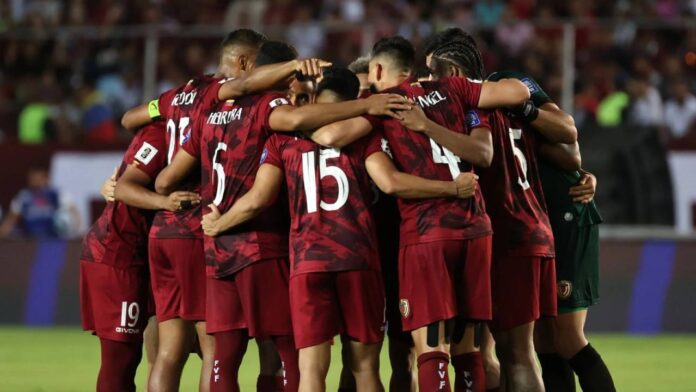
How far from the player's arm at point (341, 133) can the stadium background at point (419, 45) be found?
604 cm

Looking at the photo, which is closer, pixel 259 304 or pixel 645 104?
pixel 259 304

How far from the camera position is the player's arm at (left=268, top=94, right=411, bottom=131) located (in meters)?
7.85

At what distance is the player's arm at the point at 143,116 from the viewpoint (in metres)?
8.92

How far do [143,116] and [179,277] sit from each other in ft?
3.81

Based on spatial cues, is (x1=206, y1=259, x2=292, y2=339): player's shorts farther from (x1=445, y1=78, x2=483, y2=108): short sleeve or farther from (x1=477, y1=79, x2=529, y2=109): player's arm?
(x1=477, y1=79, x2=529, y2=109): player's arm

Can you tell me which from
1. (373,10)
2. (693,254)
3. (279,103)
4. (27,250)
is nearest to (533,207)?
(279,103)

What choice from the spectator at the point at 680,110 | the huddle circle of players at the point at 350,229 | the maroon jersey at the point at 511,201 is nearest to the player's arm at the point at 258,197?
the huddle circle of players at the point at 350,229

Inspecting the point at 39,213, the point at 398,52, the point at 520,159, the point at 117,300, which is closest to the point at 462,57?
the point at 398,52

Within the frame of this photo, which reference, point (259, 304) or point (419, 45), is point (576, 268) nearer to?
point (259, 304)

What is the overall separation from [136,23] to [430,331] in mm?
13077

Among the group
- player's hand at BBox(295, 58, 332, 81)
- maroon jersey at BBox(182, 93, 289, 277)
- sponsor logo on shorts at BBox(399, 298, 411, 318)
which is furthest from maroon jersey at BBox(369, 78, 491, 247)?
maroon jersey at BBox(182, 93, 289, 277)

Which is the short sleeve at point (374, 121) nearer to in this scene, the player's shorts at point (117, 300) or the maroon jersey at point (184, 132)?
the maroon jersey at point (184, 132)

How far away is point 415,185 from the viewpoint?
7.81 m

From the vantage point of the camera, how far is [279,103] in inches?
322
